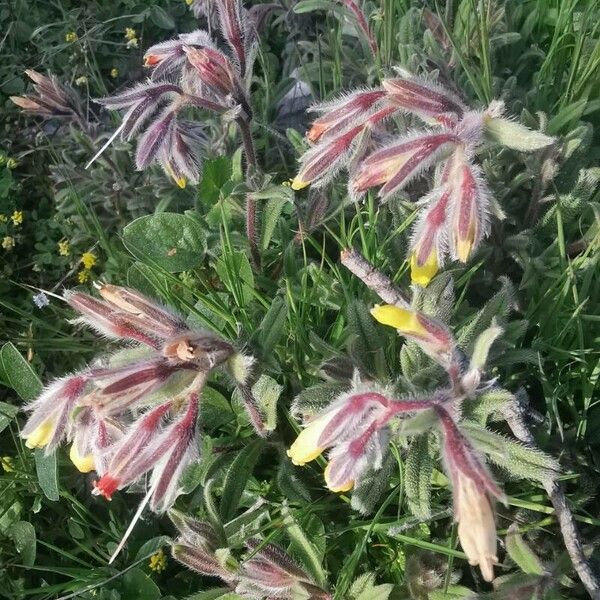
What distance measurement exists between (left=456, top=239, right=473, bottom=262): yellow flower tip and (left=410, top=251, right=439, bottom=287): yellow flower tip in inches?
3.5

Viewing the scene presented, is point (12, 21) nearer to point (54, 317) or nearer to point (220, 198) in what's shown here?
point (54, 317)

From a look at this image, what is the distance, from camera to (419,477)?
5.90ft

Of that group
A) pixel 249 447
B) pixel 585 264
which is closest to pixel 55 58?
pixel 249 447

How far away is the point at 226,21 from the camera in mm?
2229

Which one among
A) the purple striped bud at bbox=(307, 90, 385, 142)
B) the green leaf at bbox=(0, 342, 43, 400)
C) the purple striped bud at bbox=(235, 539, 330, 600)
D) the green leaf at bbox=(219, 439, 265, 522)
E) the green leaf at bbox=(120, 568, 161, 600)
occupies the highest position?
the purple striped bud at bbox=(307, 90, 385, 142)

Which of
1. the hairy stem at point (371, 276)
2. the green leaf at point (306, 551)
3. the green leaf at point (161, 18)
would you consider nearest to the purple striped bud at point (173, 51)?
the hairy stem at point (371, 276)

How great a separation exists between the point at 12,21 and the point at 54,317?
61.1 inches

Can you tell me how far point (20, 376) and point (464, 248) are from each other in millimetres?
1481

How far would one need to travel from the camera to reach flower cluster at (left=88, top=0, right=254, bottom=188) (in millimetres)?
2180

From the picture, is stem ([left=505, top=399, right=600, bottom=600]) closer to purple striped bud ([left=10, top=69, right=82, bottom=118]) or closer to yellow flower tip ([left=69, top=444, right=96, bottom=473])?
yellow flower tip ([left=69, top=444, right=96, bottom=473])

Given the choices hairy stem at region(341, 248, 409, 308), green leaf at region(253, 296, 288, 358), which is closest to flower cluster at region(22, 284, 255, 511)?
green leaf at region(253, 296, 288, 358)

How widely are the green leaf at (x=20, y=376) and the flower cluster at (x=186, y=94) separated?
0.71m

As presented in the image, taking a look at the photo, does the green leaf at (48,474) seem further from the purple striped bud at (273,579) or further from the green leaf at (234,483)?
the purple striped bud at (273,579)

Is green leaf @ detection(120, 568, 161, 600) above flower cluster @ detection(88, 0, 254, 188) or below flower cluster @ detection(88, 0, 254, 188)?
below
